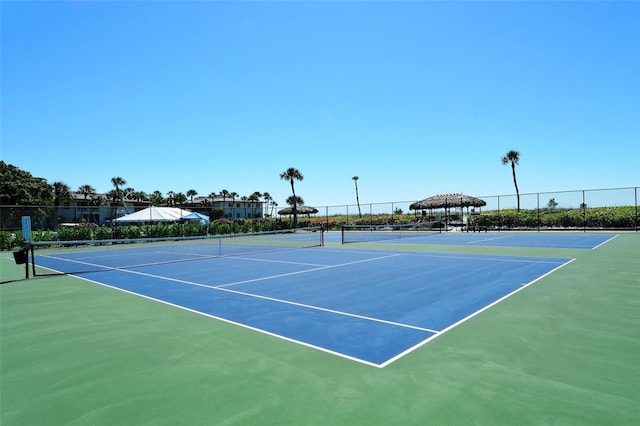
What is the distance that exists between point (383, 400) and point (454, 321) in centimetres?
288

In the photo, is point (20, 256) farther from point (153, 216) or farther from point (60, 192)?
point (60, 192)

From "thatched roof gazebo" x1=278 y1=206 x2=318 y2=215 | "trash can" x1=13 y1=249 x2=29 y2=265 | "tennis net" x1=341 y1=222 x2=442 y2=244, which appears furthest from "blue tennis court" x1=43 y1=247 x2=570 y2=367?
"thatched roof gazebo" x1=278 y1=206 x2=318 y2=215

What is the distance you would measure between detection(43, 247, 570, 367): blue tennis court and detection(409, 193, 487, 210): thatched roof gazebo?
80.9 ft

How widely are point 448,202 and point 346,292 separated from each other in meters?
32.6

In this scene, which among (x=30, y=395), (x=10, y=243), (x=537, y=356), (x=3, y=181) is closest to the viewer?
(x=30, y=395)

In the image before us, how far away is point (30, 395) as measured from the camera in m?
3.76

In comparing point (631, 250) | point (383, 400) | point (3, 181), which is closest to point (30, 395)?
point (383, 400)

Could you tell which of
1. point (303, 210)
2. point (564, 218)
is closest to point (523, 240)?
point (564, 218)

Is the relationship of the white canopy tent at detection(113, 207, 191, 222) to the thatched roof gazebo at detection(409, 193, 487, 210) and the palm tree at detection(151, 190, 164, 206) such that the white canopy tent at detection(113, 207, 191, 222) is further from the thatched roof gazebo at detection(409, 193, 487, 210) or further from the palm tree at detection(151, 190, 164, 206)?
the palm tree at detection(151, 190, 164, 206)

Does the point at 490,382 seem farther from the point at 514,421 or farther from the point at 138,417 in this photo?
the point at 138,417

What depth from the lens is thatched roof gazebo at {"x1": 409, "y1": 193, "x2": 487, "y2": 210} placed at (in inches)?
1475

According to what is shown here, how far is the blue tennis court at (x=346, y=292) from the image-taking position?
18.0ft

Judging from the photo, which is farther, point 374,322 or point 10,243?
point 10,243

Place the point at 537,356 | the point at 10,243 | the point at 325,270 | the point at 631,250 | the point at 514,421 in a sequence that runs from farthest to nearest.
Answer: the point at 10,243
the point at 631,250
the point at 325,270
the point at 537,356
the point at 514,421
